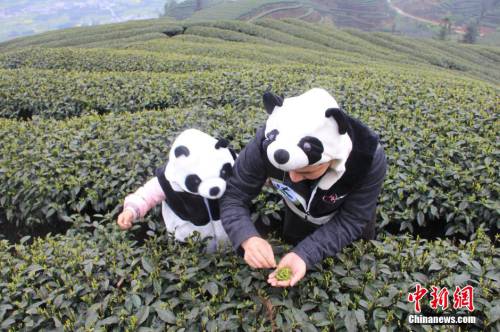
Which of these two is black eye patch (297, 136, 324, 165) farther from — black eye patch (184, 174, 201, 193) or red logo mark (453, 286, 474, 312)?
red logo mark (453, 286, 474, 312)

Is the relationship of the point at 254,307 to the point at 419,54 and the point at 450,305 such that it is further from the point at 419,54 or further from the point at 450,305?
the point at 419,54

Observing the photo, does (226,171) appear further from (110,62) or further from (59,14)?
(59,14)

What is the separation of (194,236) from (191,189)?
0.40 m

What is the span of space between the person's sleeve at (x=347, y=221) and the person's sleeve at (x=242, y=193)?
29 centimetres

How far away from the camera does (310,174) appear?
1827 millimetres

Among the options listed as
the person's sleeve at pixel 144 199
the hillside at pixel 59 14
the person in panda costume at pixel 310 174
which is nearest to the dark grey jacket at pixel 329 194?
the person in panda costume at pixel 310 174

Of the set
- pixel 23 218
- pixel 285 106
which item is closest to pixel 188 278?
pixel 285 106

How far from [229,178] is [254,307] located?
2.31 feet

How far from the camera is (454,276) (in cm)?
210

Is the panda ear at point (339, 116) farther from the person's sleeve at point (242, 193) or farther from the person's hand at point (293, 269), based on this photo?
the person's hand at point (293, 269)

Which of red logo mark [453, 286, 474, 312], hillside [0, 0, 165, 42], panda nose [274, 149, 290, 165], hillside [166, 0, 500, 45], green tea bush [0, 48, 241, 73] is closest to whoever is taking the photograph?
panda nose [274, 149, 290, 165]

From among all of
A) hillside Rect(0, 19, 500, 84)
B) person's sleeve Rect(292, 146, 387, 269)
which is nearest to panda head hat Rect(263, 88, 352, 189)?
person's sleeve Rect(292, 146, 387, 269)

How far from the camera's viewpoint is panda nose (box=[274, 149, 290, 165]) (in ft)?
5.14

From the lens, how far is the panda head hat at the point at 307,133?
5.19ft
